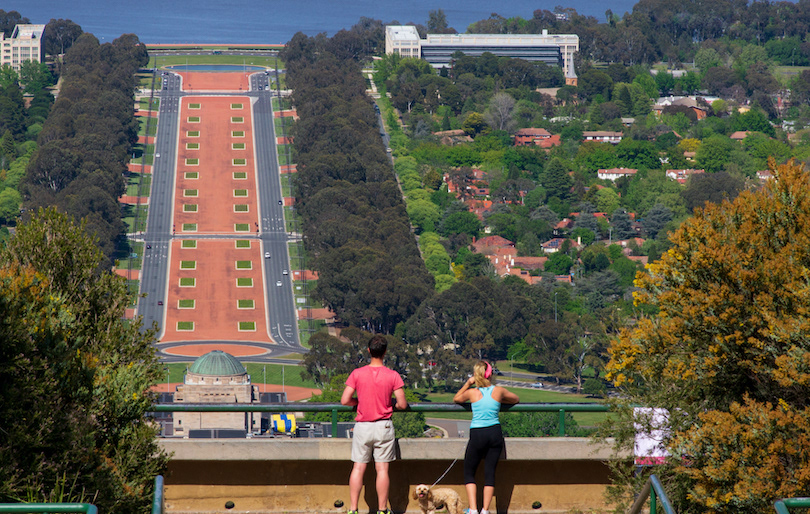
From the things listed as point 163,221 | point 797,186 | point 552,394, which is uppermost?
point 797,186

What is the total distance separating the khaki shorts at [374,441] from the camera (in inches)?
480

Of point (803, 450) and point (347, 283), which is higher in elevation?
point (803, 450)

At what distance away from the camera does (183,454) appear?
13.3 meters

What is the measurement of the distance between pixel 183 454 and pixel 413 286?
7684cm

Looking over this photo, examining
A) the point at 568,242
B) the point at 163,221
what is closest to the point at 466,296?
the point at 568,242

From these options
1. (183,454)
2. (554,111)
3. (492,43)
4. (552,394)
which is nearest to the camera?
(183,454)

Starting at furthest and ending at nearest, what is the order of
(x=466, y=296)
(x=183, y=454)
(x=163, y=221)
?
(x=163, y=221) < (x=466, y=296) < (x=183, y=454)

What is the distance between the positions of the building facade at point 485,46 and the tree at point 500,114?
2864 cm

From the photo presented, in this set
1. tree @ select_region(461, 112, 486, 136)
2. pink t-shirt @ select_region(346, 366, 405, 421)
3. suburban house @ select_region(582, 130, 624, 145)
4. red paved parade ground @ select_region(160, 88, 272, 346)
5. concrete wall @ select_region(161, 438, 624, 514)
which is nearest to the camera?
pink t-shirt @ select_region(346, 366, 405, 421)

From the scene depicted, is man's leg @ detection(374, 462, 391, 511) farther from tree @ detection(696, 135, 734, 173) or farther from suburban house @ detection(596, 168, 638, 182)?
tree @ detection(696, 135, 734, 173)

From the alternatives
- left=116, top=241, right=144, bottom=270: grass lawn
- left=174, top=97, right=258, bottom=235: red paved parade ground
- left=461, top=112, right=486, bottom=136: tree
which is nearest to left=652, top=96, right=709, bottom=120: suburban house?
left=461, top=112, right=486, bottom=136: tree

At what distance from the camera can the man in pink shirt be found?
12.1m

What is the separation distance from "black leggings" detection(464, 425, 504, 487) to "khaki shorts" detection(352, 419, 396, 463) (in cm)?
70

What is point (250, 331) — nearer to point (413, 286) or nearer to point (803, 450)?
point (413, 286)
